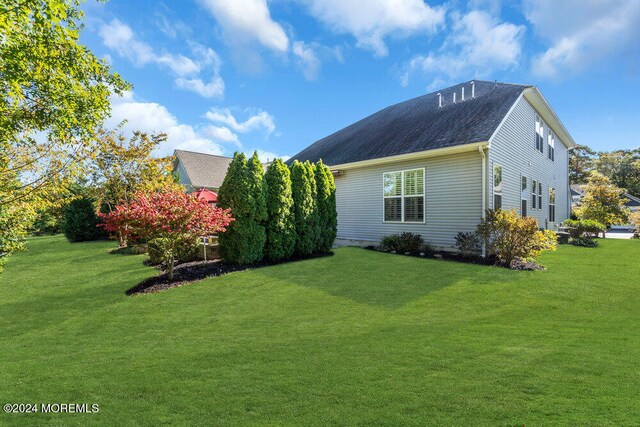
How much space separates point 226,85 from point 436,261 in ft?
41.2

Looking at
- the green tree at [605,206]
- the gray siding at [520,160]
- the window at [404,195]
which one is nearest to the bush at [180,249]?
the window at [404,195]

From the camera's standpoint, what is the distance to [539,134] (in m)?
14.9

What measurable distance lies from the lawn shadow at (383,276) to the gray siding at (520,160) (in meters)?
3.10

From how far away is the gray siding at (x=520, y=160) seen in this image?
35.4ft

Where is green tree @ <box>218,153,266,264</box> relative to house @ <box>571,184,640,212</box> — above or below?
below

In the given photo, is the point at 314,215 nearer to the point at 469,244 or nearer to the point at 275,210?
the point at 275,210

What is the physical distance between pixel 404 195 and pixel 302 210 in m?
4.16

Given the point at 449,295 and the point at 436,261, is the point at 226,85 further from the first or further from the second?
the point at 449,295

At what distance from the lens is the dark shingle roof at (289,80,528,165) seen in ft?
35.1

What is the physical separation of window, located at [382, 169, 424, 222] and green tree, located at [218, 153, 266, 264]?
5.41 meters

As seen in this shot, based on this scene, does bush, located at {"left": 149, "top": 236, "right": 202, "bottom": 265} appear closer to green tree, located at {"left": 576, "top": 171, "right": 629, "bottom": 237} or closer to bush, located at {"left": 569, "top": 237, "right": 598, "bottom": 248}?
bush, located at {"left": 569, "top": 237, "right": 598, "bottom": 248}

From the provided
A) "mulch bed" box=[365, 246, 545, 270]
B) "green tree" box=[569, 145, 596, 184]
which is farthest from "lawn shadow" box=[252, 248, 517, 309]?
"green tree" box=[569, 145, 596, 184]

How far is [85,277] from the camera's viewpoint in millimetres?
8672

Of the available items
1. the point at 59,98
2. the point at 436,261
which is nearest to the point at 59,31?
the point at 59,98
